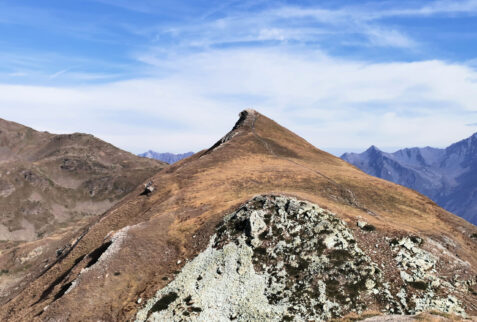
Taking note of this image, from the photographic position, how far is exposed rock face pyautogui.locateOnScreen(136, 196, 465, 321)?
117ft

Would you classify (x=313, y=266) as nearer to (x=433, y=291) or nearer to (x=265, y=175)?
(x=433, y=291)

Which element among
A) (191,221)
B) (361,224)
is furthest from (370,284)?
(191,221)

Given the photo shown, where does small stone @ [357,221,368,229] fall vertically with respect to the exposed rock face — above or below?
above

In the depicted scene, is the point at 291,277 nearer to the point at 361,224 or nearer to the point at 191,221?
the point at 361,224

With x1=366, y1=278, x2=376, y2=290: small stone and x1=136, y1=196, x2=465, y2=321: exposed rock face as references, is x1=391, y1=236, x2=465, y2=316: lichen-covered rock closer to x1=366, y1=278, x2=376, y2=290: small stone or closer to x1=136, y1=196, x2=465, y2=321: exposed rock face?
x1=136, y1=196, x2=465, y2=321: exposed rock face

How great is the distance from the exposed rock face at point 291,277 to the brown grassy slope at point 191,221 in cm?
320

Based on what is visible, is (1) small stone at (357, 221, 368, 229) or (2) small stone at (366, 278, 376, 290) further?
(1) small stone at (357, 221, 368, 229)

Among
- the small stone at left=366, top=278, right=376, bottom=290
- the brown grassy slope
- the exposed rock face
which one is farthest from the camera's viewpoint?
the brown grassy slope

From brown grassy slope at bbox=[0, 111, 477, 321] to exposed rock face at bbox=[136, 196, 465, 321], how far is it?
320 centimetres

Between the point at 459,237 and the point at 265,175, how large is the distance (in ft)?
131

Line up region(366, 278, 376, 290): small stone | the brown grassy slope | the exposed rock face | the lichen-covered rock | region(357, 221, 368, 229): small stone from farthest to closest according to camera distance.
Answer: region(357, 221, 368, 229): small stone < the brown grassy slope < region(366, 278, 376, 290): small stone < the exposed rock face < the lichen-covered rock

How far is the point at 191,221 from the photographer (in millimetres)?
56594

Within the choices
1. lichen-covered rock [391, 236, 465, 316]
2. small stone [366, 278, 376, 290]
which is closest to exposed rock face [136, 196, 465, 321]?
small stone [366, 278, 376, 290]

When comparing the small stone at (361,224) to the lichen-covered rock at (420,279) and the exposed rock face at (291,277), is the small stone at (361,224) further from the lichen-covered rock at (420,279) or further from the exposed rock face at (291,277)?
the lichen-covered rock at (420,279)
